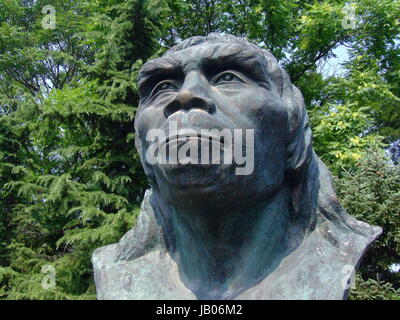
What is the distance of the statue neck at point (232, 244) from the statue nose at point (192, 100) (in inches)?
18.1

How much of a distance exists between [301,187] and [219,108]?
616 millimetres

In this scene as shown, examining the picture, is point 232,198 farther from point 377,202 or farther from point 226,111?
point 377,202

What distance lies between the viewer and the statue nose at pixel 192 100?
2.09 metres

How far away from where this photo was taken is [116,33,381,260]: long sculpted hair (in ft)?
7.59

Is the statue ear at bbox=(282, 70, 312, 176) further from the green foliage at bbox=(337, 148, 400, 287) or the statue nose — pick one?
the green foliage at bbox=(337, 148, 400, 287)

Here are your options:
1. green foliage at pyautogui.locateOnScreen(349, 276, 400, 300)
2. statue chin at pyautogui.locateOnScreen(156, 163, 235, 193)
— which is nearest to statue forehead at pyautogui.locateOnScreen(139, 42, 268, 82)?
statue chin at pyautogui.locateOnScreen(156, 163, 235, 193)

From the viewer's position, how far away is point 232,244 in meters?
2.24

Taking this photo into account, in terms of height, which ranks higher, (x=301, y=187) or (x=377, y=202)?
(x=377, y=202)

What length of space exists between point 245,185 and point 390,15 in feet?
23.2

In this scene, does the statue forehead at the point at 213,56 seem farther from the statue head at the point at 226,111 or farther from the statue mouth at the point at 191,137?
the statue mouth at the point at 191,137

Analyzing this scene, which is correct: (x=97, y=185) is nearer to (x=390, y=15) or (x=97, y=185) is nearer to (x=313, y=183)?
(x=313, y=183)

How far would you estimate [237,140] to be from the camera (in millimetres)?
2068

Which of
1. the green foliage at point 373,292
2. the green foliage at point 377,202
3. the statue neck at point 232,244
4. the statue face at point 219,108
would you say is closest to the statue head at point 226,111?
the statue face at point 219,108

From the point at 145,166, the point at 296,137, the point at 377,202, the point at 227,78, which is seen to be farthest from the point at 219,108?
the point at 377,202
